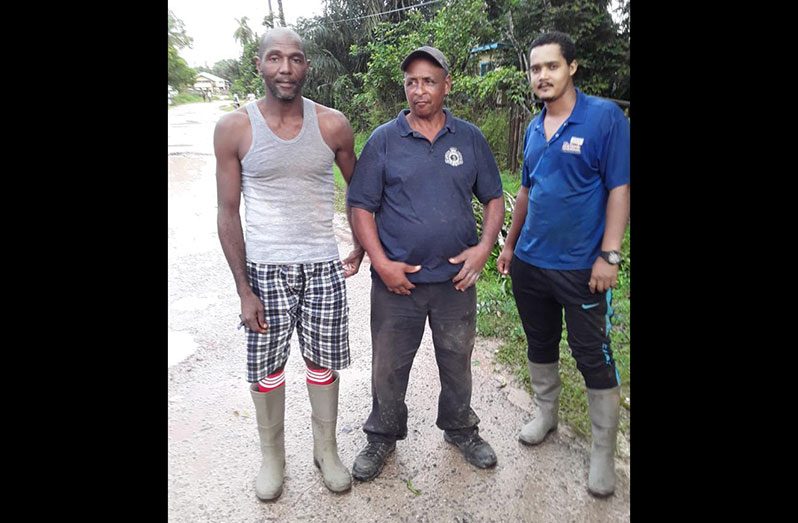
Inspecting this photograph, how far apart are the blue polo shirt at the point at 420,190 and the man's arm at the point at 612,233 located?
0.63 m

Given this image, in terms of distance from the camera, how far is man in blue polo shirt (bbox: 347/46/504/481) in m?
2.52

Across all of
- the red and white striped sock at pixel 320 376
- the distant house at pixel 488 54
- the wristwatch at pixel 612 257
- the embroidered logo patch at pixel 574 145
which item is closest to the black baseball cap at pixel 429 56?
the embroidered logo patch at pixel 574 145

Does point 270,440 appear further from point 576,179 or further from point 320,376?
point 576,179

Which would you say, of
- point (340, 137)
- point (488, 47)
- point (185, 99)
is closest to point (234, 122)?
point (340, 137)

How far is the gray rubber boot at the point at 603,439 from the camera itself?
2623mm

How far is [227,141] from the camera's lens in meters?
2.35

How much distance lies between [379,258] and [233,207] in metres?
0.71

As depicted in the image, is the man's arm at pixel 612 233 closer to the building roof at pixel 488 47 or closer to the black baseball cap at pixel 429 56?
the black baseball cap at pixel 429 56

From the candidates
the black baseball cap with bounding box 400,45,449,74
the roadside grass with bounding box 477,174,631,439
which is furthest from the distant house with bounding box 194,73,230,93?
the black baseball cap with bounding box 400,45,449,74

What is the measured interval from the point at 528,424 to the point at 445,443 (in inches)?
19.4

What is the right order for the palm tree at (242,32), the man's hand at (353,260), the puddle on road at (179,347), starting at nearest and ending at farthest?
1. the man's hand at (353,260)
2. the puddle on road at (179,347)
3. the palm tree at (242,32)

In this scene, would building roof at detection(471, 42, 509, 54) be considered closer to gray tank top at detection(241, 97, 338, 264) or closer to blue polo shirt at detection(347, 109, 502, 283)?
blue polo shirt at detection(347, 109, 502, 283)
